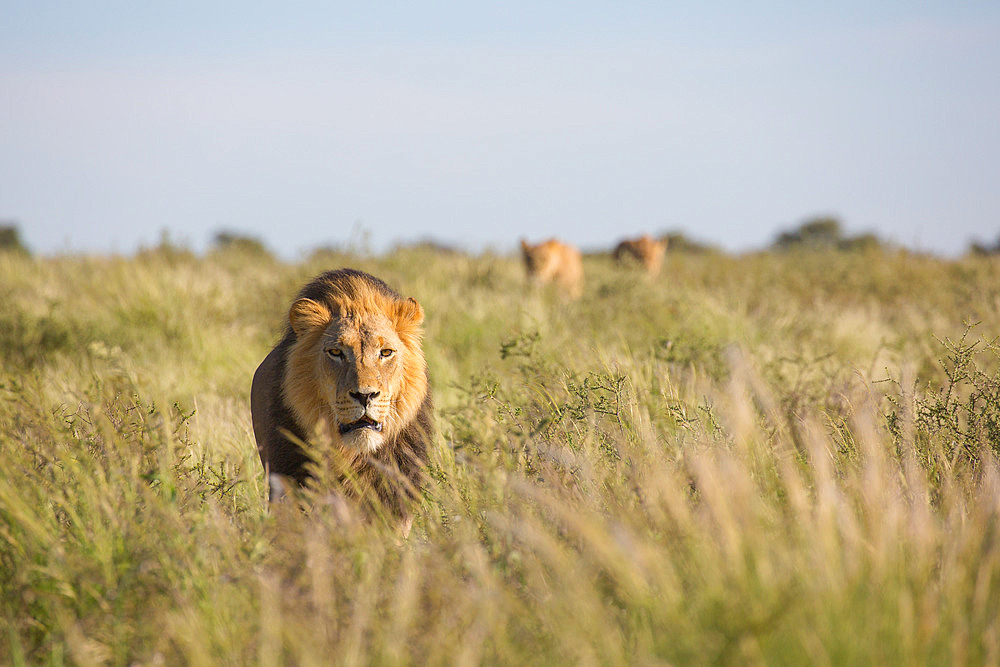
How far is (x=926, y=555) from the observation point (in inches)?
82.5

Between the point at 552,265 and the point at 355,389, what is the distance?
11.0m

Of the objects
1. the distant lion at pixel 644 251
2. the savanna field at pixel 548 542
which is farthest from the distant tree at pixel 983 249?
the savanna field at pixel 548 542

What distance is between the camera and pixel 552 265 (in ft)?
47.4

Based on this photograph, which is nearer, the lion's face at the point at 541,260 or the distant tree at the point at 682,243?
the lion's face at the point at 541,260

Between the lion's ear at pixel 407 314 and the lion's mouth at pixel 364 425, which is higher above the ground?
the lion's ear at pixel 407 314

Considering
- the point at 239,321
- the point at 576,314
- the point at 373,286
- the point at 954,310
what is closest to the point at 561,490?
the point at 373,286

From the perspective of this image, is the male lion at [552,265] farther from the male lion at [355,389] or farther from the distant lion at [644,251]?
the male lion at [355,389]

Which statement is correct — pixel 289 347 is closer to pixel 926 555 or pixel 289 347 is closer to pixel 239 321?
pixel 926 555

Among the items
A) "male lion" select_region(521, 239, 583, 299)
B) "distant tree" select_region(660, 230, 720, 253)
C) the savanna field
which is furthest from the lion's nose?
"distant tree" select_region(660, 230, 720, 253)

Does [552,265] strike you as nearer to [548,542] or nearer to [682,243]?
[548,542]

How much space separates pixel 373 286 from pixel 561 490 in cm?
162

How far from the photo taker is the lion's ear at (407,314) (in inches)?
162

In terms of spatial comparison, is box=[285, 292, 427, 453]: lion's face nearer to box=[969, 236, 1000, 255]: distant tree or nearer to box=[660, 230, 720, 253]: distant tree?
box=[969, 236, 1000, 255]: distant tree

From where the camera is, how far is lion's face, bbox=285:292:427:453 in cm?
369
